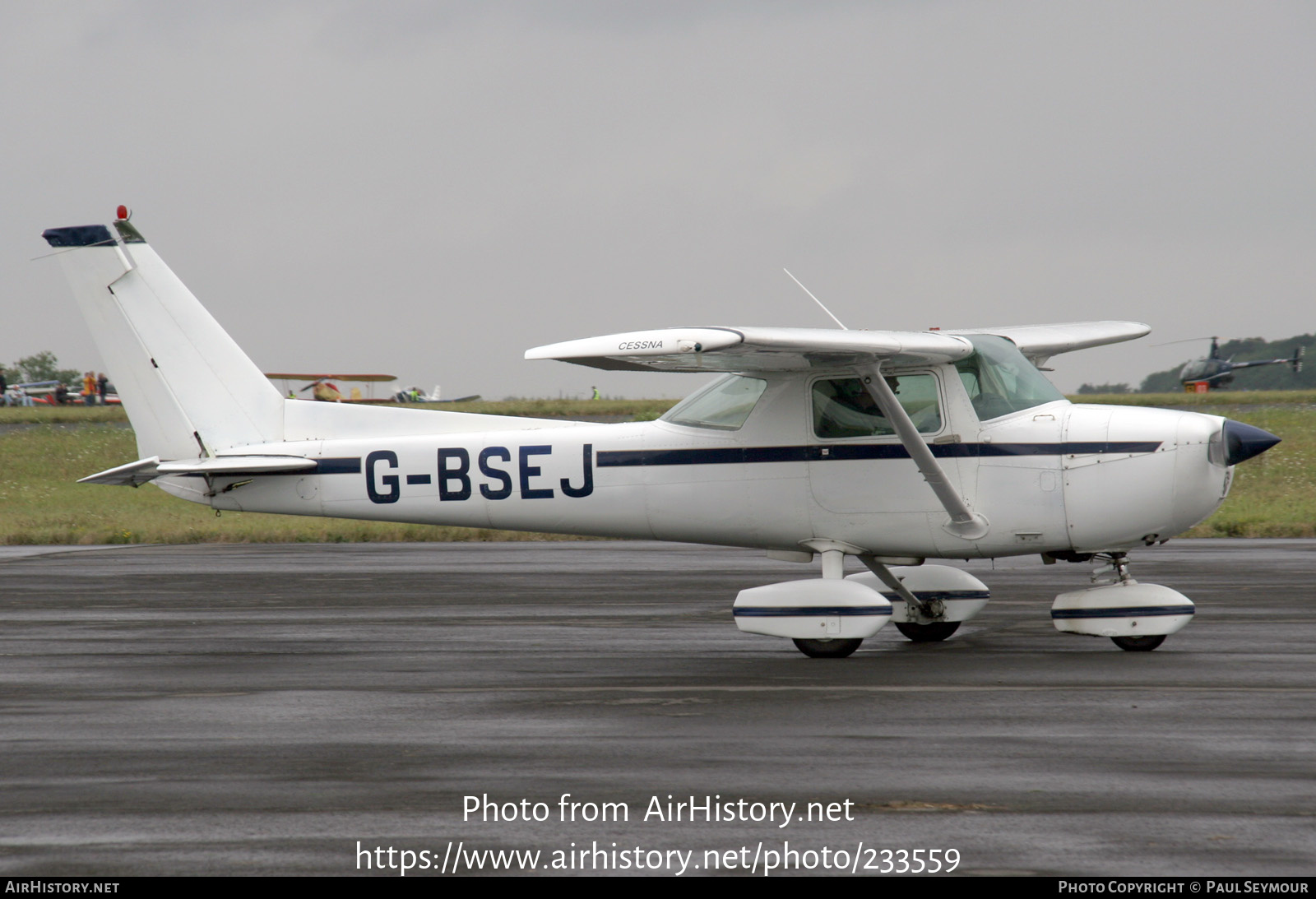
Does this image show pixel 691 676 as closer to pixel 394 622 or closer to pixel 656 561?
pixel 394 622

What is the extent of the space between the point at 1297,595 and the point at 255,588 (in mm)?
11579

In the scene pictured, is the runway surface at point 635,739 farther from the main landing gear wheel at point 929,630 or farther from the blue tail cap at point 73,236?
the blue tail cap at point 73,236

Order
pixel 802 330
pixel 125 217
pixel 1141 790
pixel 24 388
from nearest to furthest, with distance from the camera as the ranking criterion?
1. pixel 1141 790
2. pixel 802 330
3. pixel 125 217
4. pixel 24 388

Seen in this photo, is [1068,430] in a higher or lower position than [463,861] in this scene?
higher

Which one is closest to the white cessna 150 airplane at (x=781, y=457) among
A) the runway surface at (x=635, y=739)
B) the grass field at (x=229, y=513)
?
the runway surface at (x=635, y=739)

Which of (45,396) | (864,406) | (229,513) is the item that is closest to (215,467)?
(864,406)

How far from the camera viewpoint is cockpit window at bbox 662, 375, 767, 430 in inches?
390

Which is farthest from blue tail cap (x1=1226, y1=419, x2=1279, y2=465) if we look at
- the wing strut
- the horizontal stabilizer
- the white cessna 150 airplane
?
the horizontal stabilizer

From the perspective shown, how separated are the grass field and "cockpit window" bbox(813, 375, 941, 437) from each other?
12917 millimetres

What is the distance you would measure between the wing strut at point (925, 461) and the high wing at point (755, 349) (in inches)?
7.5

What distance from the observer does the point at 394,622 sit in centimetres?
1199

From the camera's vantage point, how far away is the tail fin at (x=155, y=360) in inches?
444

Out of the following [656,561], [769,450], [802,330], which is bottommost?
[656,561]

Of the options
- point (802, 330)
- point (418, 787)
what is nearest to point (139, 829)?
point (418, 787)
